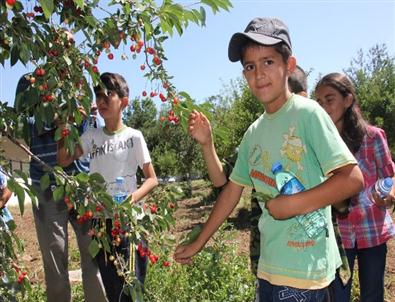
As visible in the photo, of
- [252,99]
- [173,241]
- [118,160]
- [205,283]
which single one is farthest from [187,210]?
[173,241]

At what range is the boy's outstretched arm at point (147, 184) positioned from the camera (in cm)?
259

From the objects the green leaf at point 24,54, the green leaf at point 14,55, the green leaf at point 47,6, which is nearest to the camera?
the green leaf at point 47,6

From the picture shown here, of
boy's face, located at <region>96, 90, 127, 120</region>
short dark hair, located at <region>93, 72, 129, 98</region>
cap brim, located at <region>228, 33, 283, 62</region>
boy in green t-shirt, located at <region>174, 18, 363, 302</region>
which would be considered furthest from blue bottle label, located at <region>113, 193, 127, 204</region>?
cap brim, located at <region>228, 33, 283, 62</region>

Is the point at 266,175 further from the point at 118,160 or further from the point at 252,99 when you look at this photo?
the point at 252,99

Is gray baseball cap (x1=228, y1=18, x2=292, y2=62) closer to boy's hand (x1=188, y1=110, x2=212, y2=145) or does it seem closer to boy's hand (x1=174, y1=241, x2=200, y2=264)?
boy's hand (x1=188, y1=110, x2=212, y2=145)

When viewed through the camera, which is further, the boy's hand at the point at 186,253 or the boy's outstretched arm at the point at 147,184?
the boy's outstretched arm at the point at 147,184

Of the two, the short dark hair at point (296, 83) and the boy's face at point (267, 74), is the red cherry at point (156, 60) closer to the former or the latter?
the boy's face at point (267, 74)

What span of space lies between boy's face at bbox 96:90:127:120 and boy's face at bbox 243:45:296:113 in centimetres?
126

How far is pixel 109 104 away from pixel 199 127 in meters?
0.99

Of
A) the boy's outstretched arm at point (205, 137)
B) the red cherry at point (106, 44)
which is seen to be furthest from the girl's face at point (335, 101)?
the red cherry at point (106, 44)

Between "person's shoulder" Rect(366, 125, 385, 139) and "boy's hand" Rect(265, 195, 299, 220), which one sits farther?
"person's shoulder" Rect(366, 125, 385, 139)

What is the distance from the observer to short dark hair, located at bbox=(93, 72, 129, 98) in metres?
2.77

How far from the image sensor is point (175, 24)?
5.02 ft

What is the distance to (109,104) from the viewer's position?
9.06 ft
